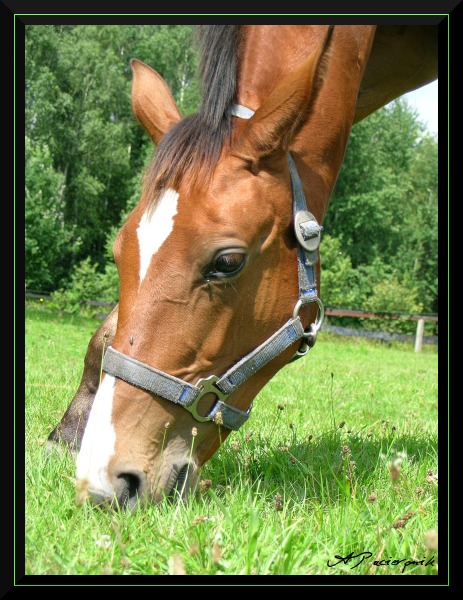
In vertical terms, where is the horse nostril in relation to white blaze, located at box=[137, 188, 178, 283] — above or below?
below

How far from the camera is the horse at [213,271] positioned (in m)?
2.08

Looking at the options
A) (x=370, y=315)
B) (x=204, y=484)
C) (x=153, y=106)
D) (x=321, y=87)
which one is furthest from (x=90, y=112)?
(x=204, y=484)

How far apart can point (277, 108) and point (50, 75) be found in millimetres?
21759

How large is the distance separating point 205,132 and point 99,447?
1310 millimetres

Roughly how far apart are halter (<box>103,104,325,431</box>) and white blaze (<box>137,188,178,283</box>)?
36cm

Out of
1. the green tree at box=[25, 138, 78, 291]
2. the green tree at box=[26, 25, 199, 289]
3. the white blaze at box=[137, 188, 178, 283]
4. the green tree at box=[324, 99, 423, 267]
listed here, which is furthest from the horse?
the green tree at box=[324, 99, 423, 267]

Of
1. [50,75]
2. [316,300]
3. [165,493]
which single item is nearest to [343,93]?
[316,300]

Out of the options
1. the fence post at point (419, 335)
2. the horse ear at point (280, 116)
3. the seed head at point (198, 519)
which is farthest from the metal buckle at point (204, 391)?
the fence post at point (419, 335)

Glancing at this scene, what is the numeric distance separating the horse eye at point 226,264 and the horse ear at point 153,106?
99 centimetres

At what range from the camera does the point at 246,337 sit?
2.31 meters

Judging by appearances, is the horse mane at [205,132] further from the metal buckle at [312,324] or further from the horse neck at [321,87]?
the metal buckle at [312,324]

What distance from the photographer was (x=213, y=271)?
2172mm

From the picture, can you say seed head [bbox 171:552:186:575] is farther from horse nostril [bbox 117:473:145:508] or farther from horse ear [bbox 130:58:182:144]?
horse ear [bbox 130:58:182:144]

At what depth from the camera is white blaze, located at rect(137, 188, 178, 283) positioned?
84.0 inches
